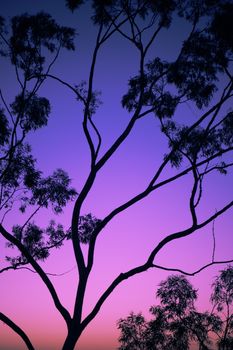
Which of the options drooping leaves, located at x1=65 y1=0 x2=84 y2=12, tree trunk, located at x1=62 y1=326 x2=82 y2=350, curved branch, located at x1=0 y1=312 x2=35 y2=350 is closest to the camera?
curved branch, located at x1=0 y1=312 x2=35 y2=350

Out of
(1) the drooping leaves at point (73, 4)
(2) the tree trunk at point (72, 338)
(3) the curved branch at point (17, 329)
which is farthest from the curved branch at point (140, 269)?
(1) the drooping leaves at point (73, 4)

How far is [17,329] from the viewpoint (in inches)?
391

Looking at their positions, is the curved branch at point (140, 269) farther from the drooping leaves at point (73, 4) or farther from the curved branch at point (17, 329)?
the drooping leaves at point (73, 4)

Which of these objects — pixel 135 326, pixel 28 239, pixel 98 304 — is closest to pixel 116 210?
pixel 98 304

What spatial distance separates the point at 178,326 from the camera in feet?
71.3

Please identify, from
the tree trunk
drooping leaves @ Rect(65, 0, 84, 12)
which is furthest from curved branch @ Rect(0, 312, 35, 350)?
drooping leaves @ Rect(65, 0, 84, 12)

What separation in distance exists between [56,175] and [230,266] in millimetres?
11558

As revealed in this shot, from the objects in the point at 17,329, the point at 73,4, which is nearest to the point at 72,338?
the point at 17,329

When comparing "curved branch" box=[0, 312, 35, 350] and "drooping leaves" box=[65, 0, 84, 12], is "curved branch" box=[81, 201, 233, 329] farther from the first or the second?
"drooping leaves" box=[65, 0, 84, 12]

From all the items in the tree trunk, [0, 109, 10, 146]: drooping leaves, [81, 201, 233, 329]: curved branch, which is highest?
[0, 109, 10, 146]: drooping leaves

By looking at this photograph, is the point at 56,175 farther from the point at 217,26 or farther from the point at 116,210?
the point at 217,26

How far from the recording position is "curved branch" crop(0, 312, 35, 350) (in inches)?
388

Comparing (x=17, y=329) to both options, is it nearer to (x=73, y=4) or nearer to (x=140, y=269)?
(x=140, y=269)

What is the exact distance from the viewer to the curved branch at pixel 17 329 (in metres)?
9.85
